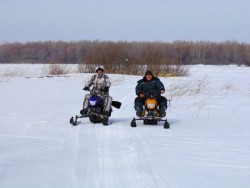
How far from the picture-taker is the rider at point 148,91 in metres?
12.3

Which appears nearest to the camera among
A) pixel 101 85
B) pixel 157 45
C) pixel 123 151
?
pixel 123 151

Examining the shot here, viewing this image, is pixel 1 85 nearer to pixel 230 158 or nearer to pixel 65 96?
pixel 65 96

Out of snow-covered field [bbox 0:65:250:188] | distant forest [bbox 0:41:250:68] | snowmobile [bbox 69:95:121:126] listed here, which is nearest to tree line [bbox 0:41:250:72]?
distant forest [bbox 0:41:250:68]

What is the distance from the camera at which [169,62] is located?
4131 cm

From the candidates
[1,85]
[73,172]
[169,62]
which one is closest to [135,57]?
[169,62]

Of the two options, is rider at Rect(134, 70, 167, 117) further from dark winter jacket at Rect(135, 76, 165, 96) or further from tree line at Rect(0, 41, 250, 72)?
tree line at Rect(0, 41, 250, 72)

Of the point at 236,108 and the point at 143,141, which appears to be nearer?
the point at 143,141

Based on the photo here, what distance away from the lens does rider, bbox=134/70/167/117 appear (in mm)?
12266

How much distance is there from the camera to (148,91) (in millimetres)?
12477

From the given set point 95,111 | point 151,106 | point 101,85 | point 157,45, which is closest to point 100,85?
point 101,85

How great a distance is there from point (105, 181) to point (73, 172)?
0.69m

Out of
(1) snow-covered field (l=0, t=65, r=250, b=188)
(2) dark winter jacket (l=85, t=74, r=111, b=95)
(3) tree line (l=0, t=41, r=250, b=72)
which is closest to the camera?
(1) snow-covered field (l=0, t=65, r=250, b=188)

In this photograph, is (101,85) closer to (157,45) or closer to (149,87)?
(149,87)

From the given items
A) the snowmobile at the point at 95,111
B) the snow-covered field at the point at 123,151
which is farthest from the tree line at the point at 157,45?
the snowmobile at the point at 95,111
